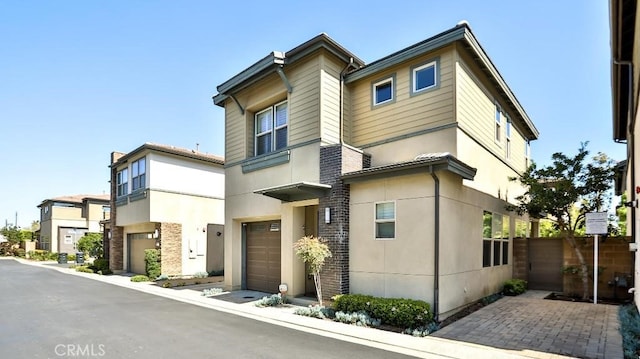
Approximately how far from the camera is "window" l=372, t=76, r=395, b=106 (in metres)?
11.3

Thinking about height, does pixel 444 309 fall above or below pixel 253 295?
above

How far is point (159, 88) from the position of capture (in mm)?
15641

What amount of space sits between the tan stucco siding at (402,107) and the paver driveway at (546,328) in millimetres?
5137

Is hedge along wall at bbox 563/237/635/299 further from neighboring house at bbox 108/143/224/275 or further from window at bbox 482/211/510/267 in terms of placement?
neighboring house at bbox 108/143/224/275

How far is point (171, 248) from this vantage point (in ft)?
62.1

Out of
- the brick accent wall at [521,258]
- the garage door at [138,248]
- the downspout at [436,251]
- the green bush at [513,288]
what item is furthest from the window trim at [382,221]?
the garage door at [138,248]

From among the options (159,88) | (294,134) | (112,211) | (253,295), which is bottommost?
(253,295)

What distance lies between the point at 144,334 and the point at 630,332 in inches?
379

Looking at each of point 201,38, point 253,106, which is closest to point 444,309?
point 253,106

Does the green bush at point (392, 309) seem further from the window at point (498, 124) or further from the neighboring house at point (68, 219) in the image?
the neighboring house at point (68, 219)

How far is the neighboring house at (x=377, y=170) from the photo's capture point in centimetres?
902

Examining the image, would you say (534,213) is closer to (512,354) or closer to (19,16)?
(512,354)

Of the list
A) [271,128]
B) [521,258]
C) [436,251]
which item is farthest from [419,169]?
[521,258]

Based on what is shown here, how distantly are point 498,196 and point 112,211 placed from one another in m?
21.9
